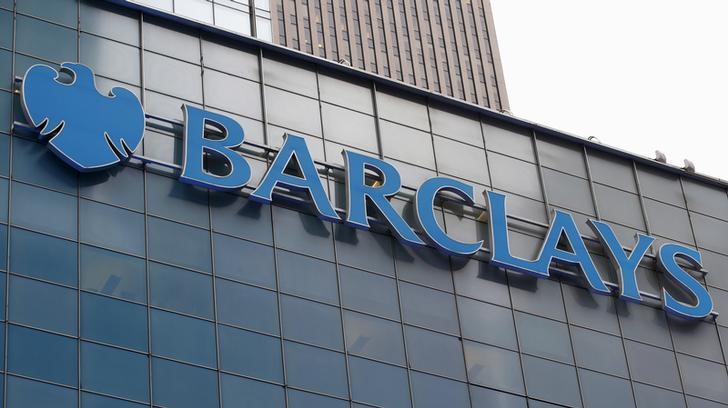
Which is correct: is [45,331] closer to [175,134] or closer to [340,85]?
[175,134]

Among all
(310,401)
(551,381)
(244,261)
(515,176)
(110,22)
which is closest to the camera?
(310,401)

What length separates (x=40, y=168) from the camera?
1793 inches

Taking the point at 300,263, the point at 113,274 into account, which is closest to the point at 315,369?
the point at 300,263

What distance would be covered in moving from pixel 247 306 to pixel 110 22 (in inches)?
441

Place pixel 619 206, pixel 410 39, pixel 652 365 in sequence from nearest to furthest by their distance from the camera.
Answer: pixel 652 365 → pixel 619 206 → pixel 410 39

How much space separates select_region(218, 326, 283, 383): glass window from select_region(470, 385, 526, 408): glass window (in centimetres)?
705

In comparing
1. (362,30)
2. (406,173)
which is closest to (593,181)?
(406,173)

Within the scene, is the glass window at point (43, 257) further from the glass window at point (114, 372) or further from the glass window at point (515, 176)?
the glass window at point (515, 176)

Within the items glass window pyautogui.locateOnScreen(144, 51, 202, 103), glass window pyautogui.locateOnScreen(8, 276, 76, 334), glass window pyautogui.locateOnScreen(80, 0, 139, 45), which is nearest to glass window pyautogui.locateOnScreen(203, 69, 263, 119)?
glass window pyautogui.locateOnScreen(144, 51, 202, 103)

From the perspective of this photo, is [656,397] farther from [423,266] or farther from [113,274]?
[113,274]

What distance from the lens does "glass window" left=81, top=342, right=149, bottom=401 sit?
4212cm

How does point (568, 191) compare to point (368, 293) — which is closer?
point (368, 293)

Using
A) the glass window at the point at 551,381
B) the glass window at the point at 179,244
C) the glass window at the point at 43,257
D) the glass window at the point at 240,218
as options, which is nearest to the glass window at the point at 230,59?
the glass window at the point at 240,218

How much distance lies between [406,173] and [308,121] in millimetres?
3965
